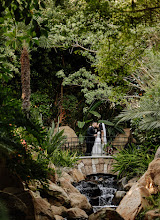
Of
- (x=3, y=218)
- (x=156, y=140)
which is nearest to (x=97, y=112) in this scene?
(x=156, y=140)

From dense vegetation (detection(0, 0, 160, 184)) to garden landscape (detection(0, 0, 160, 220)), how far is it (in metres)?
0.02

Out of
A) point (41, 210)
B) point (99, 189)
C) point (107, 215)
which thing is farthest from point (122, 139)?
point (41, 210)

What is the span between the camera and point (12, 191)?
4.34m

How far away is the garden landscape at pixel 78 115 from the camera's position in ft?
9.46

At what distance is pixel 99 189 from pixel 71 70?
8117mm

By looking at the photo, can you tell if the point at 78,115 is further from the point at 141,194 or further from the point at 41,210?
the point at 41,210

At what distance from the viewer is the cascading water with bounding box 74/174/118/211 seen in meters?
8.03

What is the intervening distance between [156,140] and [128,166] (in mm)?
1408

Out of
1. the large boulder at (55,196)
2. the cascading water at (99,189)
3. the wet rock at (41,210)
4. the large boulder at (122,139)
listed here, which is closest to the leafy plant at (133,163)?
the cascading water at (99,189)

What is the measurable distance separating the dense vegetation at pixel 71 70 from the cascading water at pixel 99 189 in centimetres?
104

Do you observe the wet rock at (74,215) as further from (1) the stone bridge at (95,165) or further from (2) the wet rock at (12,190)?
(1) the stone bridge at (95,165)

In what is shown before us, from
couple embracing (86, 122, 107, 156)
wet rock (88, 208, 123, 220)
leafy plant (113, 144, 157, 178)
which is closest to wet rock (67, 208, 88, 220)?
wet rock (88, 208, 123, 220)

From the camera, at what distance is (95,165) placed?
A: 10219 mm

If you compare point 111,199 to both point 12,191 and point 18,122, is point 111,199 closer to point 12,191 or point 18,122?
point 12,191
